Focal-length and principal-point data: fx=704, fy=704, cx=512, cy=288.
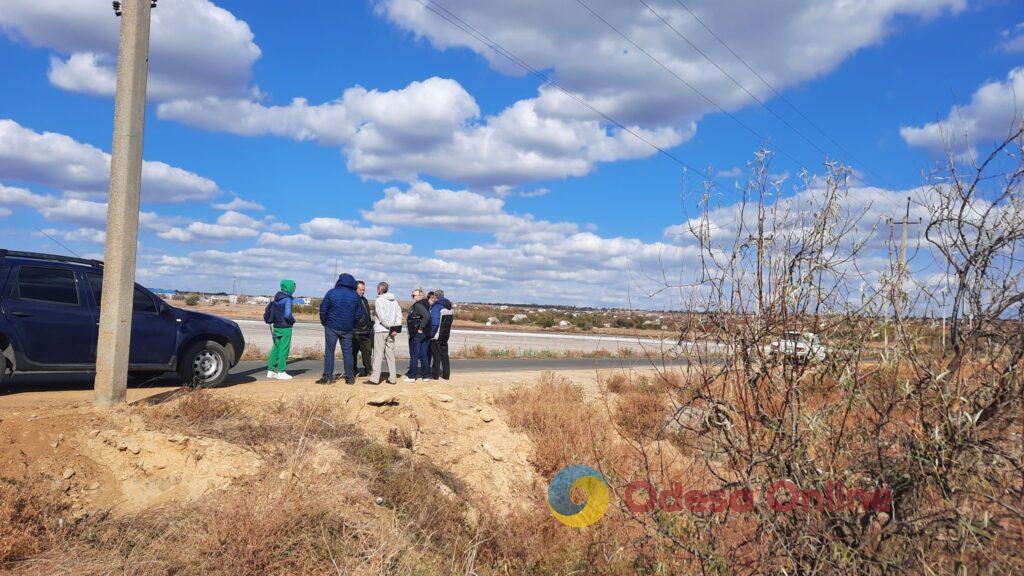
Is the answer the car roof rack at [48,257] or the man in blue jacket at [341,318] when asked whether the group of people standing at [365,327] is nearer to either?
the man in blue jacket at [341,318]

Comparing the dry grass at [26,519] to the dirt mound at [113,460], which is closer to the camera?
the dry grass at [26,519]

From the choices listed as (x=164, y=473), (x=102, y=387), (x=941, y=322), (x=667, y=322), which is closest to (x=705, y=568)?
(x=667, y=322)

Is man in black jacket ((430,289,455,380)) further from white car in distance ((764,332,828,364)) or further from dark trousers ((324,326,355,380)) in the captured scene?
white car in distance ((764,332,828,364))

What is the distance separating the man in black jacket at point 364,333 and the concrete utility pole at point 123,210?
4806 mm

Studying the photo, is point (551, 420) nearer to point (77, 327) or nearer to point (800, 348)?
point (77, 327)

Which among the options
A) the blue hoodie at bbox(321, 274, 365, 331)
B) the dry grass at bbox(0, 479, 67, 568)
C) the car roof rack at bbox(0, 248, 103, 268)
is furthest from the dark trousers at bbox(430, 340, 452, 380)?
the dry grass at bbox(0, 479, 67, 568)

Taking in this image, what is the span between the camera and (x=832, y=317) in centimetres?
488

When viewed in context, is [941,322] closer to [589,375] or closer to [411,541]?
[411,541]

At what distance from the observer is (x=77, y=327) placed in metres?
10.1

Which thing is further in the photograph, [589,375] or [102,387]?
[589,375]

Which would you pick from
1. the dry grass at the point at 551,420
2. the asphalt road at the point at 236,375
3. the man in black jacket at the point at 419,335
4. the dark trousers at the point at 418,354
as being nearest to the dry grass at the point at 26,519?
the asphalt road at the point at 236,375

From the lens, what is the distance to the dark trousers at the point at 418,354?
1402 centimetres

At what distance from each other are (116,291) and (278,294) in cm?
485

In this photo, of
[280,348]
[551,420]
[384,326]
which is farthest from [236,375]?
[551,420]
